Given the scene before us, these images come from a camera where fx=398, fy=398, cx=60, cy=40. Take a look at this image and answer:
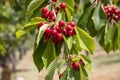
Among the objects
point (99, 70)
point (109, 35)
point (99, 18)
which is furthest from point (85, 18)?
point (99, 70)

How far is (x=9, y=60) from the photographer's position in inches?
607

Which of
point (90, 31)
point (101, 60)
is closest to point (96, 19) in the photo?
point (90, 31)

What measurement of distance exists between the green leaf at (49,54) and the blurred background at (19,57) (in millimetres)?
1057

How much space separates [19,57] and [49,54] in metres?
13.4

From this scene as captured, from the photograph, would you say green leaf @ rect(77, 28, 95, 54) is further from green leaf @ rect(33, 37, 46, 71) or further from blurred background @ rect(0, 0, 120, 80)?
blurred background @ rect(0, 0, 120, 80)

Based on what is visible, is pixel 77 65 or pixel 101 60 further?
pixel 101 60

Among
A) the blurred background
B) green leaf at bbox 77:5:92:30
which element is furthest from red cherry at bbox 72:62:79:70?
the blurred background

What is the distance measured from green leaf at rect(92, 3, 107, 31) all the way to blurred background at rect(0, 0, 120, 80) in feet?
2.73

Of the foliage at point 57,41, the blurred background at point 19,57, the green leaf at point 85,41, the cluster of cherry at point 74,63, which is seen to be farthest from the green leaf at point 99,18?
the blurred background at point 19,57

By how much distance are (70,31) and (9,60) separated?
1367cm

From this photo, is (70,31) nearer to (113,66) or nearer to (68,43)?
(68,43)

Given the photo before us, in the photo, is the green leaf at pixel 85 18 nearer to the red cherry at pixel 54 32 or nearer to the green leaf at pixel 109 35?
the green leaf at pixel 109 35

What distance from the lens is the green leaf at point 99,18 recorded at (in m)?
2.45

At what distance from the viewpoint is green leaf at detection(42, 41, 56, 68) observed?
6.50 ft
